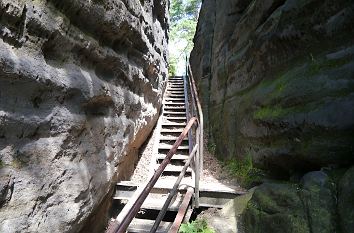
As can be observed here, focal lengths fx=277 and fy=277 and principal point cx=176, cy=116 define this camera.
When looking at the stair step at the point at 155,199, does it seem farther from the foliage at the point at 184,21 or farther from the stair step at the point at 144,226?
the foliage at the point at 184,21

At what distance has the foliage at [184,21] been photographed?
23141 millimetres

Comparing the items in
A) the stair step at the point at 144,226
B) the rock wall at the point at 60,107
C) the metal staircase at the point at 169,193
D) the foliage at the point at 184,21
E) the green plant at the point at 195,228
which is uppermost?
the foliage at the point at 184,21

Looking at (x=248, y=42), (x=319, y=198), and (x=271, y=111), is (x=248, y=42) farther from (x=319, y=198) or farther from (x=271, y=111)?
(x=319, y=198)

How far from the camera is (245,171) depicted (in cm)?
488

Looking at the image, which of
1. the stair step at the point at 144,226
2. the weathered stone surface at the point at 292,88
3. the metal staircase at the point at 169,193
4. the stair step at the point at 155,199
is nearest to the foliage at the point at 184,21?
the metal staircase at the point at 169,193

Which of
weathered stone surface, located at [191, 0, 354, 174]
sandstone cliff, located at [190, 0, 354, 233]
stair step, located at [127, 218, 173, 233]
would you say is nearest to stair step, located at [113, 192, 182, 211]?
stair step, located at [127, 218, 173, 233]

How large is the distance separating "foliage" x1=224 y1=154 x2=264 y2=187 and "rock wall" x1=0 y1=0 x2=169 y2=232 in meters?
2.13

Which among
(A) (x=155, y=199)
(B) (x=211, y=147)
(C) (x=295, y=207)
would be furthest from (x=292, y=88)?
(B) (x=211, y=147)

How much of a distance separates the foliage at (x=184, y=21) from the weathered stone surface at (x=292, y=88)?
1732 cm

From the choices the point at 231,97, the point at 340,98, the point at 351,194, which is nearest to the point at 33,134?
the point at 351,194

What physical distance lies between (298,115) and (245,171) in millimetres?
1708

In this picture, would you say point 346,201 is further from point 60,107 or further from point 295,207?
point 60,107

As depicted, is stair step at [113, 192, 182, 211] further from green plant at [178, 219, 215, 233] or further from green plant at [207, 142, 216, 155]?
green plant at [207, 142, 216, 155]

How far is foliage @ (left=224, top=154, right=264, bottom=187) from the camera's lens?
175 inches
